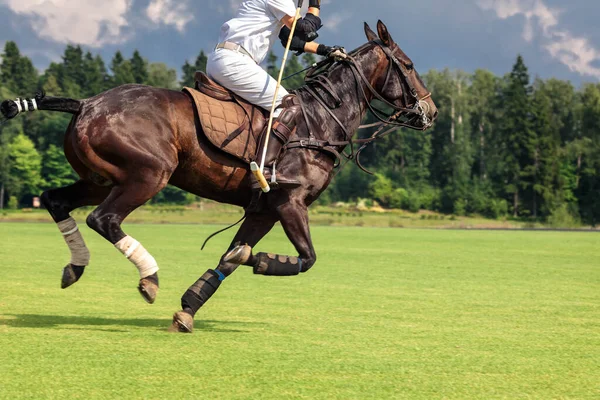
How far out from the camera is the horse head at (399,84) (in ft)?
33.1

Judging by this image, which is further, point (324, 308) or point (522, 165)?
point (522, 165)

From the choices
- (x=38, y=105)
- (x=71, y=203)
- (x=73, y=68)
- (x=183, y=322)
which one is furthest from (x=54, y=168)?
(x=183, y=322)

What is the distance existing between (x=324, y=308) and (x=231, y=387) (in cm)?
573

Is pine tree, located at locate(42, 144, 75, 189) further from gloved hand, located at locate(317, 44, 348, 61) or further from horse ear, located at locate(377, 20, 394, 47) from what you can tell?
gloved hand, located at locate(317, 44, 348, 61)

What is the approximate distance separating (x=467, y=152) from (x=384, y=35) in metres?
97.6

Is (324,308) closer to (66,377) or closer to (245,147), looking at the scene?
(245,147)

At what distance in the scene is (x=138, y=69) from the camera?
12244 cm

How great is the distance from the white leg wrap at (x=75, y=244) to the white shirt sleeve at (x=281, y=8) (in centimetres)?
300

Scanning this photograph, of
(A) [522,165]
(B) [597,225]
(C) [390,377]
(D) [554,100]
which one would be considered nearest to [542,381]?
(C) [390,377]

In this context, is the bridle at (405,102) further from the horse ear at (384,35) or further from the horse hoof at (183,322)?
the horse hoof at (183,322)

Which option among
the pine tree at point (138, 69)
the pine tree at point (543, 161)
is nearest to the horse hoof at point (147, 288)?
the pine tree at point (543, 161)

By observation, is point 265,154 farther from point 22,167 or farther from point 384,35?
point 22,167

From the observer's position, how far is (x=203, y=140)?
8.73 m

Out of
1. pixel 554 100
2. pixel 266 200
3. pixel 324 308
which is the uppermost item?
pixel 554 100
